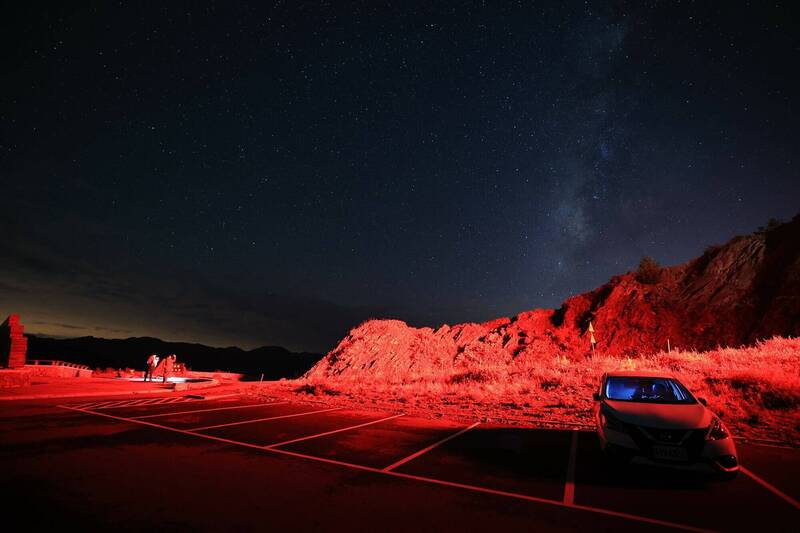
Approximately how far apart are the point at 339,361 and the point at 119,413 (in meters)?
27.9

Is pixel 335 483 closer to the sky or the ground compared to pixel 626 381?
closer to the ground

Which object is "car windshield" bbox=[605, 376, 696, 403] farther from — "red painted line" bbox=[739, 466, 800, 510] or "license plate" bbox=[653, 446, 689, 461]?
"license plate" bbox=[653, 446, 689, 461]

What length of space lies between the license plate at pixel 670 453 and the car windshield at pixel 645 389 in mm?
1533

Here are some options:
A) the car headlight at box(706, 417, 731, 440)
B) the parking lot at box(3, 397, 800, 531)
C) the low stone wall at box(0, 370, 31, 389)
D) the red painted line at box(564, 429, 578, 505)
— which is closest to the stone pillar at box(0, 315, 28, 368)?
the low stone wall at box(0, 370, 31, 389)

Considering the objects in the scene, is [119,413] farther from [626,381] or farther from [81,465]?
[626,381]

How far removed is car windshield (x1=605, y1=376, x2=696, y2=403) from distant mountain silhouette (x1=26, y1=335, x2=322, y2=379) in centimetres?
8709

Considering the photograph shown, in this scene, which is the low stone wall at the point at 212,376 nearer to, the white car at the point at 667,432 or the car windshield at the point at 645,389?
the car windshield at the point at 645,389

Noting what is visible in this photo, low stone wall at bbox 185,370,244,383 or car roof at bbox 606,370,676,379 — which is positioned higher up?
car roof at bbox 606,370,676,379

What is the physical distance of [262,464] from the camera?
6.44 meters

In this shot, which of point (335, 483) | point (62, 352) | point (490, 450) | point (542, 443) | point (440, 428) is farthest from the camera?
point (62, 352)

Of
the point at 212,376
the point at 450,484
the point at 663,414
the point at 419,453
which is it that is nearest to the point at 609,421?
the point at 663,414

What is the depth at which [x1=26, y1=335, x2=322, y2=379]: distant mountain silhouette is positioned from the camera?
91250mm

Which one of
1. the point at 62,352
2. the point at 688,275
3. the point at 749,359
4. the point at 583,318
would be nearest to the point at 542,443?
the point at 749,359

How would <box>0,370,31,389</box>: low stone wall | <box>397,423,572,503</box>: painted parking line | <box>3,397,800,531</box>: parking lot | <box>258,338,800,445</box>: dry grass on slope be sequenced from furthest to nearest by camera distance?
<box>0,370,31,389</box>: low stone wall
<box>258,338,800,445</box>: dry grass on slope
<box>397,423,572,503</box>: painted parking line
<box>3,397,800,531</box>: parking lot
